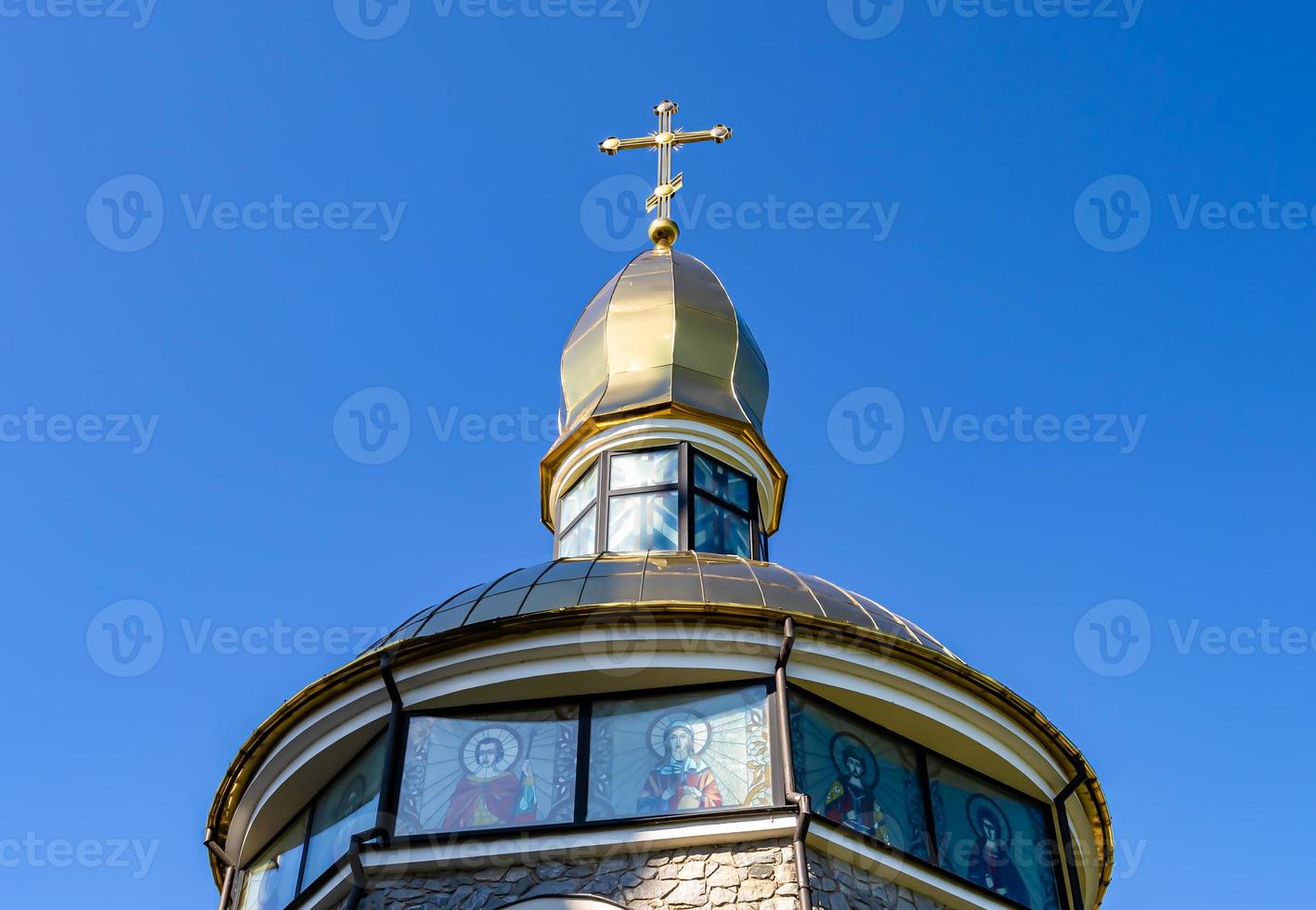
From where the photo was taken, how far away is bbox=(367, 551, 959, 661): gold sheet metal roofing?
12.2 m

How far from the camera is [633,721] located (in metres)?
11.6

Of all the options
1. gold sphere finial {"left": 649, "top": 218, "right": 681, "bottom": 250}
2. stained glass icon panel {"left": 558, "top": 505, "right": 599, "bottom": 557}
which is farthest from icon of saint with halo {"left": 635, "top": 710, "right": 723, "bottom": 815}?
gold sphere finial {"left": 649, "top": 218, "right": 681, "bottom": 250}

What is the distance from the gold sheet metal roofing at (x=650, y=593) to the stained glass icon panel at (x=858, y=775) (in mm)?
752

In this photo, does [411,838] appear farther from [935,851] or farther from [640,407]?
[640,407]

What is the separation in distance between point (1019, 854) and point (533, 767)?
3673mm

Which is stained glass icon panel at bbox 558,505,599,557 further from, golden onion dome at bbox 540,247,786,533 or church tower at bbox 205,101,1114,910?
church tower at bbox 205,101,1114,910

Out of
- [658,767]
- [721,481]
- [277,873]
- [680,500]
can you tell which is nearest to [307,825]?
[277,873]

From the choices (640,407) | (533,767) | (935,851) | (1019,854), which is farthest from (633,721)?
(640,407)

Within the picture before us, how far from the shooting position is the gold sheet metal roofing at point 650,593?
12242 mm

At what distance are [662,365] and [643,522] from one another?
77.6 inches

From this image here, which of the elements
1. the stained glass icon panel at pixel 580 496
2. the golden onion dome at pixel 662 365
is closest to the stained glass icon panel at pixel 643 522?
the stained glass icon panel at pixel 580 496

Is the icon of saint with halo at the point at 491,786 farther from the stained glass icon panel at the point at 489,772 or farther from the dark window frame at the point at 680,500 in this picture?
the dark window frame at the point at 680,500

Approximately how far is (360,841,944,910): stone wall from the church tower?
1 cm

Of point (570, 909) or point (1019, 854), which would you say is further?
point (1019, 854)
